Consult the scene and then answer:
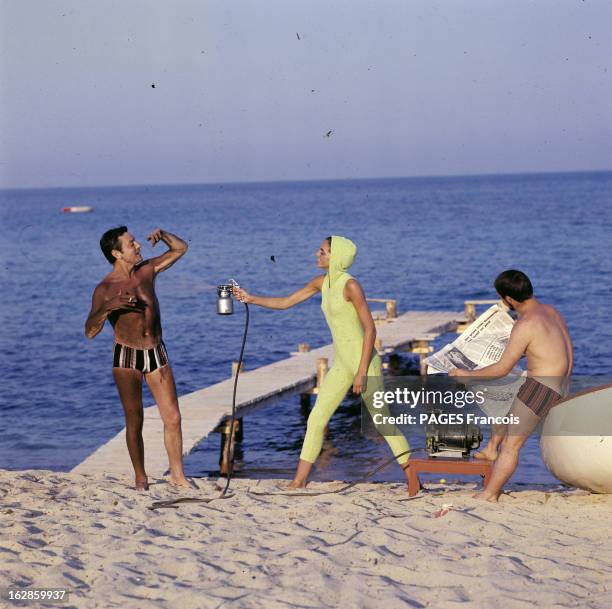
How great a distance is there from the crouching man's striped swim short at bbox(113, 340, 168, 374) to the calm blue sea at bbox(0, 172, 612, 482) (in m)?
5.56

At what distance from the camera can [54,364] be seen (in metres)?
27.6

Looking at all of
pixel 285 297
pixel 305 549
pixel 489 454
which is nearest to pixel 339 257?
pixel 285 297

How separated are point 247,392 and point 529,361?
8.40 meters

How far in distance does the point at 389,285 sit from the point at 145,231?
→ 2035 inches

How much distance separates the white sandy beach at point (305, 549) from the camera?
6035 millimetres

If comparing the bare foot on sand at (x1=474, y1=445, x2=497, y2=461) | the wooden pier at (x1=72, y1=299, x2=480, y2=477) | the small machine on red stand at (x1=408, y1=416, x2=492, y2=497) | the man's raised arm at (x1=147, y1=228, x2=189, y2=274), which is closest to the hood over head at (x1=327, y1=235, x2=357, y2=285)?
the man's raised arm at (x1=147, y1=228, x2=189, y2=274)

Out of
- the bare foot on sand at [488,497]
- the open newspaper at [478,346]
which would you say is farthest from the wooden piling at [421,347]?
the bare foot on sand at [488,497]

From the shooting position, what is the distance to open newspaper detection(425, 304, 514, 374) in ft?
28.0

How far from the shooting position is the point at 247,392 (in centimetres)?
1614

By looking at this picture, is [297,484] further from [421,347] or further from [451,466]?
[421,347]

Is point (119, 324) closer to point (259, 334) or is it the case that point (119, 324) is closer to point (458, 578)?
point (458, 578)

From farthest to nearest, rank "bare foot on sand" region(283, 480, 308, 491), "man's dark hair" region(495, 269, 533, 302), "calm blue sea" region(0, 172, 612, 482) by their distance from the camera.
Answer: "calm blue sea" region(0, 172, 612, 482), "bare foot on sand" region(283, 480, 308, 491), "man's dark hair" region(495, 269, 533, 302)

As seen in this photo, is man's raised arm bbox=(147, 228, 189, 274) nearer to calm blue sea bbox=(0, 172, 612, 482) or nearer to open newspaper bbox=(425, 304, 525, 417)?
open newspaper bbox=(425, 304, 525, 417)

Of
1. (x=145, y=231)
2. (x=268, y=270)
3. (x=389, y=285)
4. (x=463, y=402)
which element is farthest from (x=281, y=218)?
(x=463, y=402)
